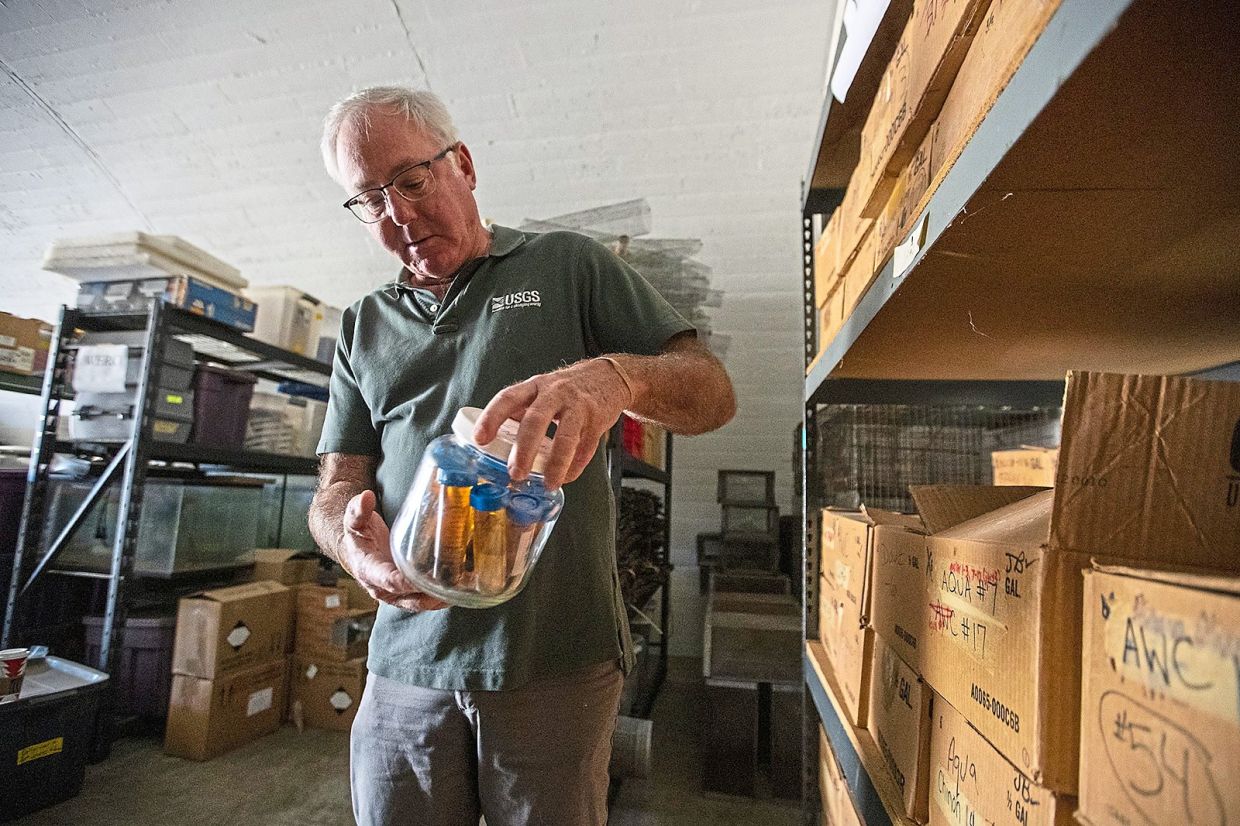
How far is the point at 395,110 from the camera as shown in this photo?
1.09 meters

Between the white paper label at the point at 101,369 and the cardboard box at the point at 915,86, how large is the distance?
2933 mm

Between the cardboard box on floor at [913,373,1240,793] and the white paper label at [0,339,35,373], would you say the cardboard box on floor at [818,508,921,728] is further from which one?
the white paper label at [0,339,35,373]

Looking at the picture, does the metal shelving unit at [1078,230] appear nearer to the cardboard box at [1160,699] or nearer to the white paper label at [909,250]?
the white paper label at [909,250]

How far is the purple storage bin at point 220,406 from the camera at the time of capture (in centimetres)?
277

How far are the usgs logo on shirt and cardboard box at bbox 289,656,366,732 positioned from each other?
2.25 metres

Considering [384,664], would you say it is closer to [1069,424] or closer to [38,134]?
[1069,424]

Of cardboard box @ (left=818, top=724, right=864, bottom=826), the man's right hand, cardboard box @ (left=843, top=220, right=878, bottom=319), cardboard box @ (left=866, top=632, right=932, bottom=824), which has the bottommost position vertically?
cardboard box @ (left=818, top=724, right=864, bottom=826)

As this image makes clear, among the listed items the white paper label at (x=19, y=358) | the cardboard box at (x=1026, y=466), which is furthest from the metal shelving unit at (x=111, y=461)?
the cardboard box at (x=1026, y=466)

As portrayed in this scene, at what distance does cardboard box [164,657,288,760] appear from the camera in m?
2.37

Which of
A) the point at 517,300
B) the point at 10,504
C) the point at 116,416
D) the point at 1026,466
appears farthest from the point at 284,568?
the point at 1026,466

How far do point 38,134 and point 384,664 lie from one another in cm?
432

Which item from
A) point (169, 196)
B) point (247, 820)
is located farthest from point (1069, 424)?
point (169, 196)

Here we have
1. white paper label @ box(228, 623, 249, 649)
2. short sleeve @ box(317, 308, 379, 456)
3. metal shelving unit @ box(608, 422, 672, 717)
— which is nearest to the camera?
short sleeve @ box(317, 308, 379, 456)

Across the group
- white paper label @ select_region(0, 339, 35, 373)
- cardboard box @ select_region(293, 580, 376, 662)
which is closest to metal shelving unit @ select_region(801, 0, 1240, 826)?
cardboard box @ select_region(293, 580, 376, 662)
